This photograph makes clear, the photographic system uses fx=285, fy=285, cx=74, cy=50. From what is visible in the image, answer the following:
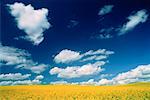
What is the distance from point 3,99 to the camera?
1182cm

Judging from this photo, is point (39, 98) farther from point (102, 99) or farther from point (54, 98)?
point (102, 99)

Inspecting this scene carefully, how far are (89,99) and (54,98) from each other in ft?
5.05

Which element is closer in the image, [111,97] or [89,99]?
[89,99]

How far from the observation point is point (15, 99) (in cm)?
1187

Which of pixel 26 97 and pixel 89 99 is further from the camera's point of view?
pixel 26 97

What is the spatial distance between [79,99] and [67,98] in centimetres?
62

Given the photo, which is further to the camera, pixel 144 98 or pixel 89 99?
pixel 144 98

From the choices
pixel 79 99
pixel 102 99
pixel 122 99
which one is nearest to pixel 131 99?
pixel 122 99

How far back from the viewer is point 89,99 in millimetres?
11469

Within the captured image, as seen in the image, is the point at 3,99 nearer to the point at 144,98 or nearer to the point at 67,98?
the point at 67,98

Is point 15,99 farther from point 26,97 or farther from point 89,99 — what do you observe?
point 89,99

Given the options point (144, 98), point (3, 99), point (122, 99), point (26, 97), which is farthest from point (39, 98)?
point (144, 98)

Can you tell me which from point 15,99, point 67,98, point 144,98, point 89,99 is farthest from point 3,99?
point 144,98

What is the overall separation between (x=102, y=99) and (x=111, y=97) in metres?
0.65
